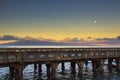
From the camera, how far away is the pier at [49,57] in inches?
1463

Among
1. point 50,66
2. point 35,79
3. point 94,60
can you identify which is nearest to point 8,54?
point 50,66

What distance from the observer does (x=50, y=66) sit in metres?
43.8

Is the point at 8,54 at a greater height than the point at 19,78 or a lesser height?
A: greater

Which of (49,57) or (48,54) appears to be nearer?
(48,54)

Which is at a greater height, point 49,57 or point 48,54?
point 48,54

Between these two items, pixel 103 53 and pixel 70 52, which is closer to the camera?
pixel 70 52

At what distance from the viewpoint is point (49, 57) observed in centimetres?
4228

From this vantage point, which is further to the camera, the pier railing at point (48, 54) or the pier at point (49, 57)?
the pier at point (49, 57)

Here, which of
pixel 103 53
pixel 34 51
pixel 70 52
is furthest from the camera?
pixel 103 53

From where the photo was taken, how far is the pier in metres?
37.2

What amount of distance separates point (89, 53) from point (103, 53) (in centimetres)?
430

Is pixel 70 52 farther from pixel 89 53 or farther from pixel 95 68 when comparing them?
pixel 95 68

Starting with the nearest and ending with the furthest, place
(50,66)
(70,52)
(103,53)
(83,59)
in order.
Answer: (50,66) → (70,52) → (83,59) → (103,53)

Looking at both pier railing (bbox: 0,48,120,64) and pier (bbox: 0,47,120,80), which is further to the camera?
pier (bbox: 0,47,120,80)
